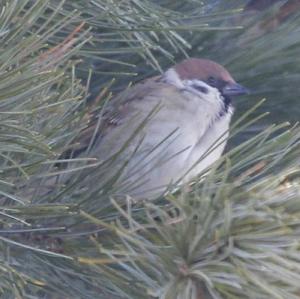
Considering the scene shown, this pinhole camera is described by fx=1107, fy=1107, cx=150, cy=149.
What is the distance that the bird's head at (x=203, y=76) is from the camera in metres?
2.22

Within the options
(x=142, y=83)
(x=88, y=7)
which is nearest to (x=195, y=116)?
(x=142, y=83)

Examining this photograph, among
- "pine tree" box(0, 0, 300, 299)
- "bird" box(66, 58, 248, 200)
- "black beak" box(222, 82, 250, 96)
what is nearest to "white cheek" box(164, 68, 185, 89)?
"bird" box(66, 58, 248, 200)

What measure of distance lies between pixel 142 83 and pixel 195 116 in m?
0.13

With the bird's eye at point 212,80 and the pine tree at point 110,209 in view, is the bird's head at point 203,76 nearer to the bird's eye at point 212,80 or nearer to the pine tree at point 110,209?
the bird's eye at point 212,80

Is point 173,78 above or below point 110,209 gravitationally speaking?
below

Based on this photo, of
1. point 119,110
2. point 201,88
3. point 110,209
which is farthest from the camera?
point 201,88

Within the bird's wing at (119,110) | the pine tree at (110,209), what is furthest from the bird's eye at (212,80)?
the pine tree at (110,209)

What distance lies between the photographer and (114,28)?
1966 mm

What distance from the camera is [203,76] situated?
2.46 m

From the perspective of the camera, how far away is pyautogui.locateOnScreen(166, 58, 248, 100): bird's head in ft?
7.29

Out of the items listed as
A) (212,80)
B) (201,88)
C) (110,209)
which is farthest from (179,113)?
(110,209)

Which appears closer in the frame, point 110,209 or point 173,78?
point 110,209

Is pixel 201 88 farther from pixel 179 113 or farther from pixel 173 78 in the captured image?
pixel 179 113

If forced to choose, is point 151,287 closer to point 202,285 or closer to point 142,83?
point 202,285
